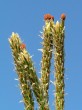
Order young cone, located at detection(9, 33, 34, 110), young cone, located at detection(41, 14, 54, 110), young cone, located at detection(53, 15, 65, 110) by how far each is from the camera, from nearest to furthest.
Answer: young cone, located at detection(9, 33, 34, 110), young cone, located at detection(53, 15, 65, 110), young cone, located at detection(41, 14, 54, 110)

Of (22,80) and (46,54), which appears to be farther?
(46,54)

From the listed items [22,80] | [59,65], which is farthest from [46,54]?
[22,80]

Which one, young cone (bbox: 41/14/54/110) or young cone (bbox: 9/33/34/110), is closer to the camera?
young cone (bbox: 9/33/34/110)

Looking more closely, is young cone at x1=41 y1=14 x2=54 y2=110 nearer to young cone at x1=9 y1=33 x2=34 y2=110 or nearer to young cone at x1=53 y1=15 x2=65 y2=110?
young cone at x1=53 y1=15 x2=65 y2=110

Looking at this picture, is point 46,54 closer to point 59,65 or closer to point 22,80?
point 59,65

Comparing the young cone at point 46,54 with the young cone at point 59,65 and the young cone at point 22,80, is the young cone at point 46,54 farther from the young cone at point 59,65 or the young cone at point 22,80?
the young cone at point 22,80

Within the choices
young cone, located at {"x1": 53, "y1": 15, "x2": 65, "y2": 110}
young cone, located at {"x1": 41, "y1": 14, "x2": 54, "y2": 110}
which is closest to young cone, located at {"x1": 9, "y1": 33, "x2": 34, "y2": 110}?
young cone, located at {"x1": 53, "y1": 15, "x2": 65, "y2": 110}

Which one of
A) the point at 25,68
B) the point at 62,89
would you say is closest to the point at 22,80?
the point at 25,68

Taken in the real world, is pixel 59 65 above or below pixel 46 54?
below

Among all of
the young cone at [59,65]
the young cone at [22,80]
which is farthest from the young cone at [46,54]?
the young cone at [22,80]

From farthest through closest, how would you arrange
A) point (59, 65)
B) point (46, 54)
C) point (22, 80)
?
1. point (46, 54)
2. point (59, 65)
3. point (22, 80)

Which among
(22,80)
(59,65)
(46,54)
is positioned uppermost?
(46,54)
